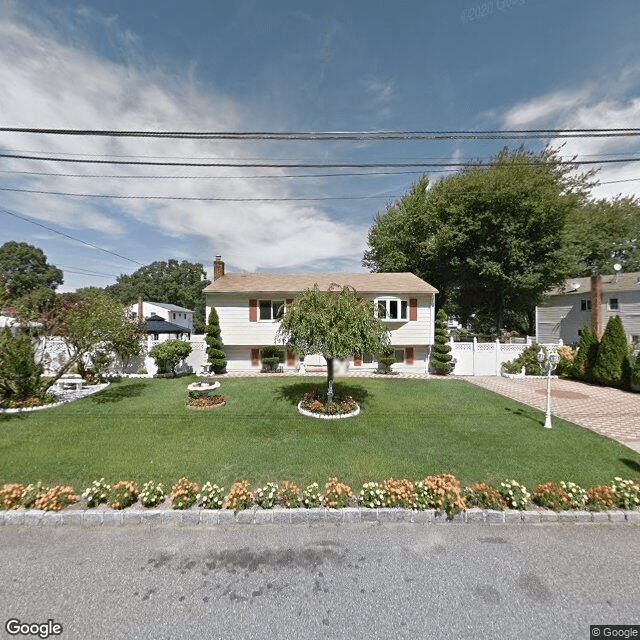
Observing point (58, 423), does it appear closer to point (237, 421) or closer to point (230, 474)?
point (237, 421)

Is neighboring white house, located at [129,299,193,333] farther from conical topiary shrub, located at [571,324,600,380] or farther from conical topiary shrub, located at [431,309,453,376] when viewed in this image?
conical topiary shrub, located at [571,324,600,380]

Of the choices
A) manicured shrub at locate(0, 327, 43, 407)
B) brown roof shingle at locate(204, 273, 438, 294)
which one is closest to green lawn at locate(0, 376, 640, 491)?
manicured shrub at locate(0, 327, 43, 407)

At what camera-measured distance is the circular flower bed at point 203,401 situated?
32.6ft

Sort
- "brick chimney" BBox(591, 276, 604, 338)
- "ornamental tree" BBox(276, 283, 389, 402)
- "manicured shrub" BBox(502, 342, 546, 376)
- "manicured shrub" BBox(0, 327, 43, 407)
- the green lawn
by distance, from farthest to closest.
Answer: "brick chimney" BBox(591, 276, 604, 338), "manicured shrub" BBox(502, 342, 546, 376), "manicured shrub" BBox(0, 327, 43, 407), "ornamental tree" BBox(276, 283, 389, 402), the green lawn

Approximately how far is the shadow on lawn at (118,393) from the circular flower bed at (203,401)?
324 centimetres

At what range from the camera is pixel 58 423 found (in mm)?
8438

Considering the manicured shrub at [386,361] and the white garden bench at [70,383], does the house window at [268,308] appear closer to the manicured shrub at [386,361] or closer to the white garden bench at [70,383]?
the manicured shrub at [386,361]

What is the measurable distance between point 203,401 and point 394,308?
1177 centimetres

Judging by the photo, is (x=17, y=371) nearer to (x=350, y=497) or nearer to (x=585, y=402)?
(x=350, y=497)

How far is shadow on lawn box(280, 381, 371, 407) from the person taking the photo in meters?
11.1

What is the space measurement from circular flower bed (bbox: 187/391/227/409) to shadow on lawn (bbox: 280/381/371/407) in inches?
93.6

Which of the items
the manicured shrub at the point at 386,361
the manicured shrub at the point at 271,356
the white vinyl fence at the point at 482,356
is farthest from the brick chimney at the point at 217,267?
the white vinyl fence at the point at 482,356

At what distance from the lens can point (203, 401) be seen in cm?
1000

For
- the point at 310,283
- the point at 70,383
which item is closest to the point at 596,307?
the point at 310,283
